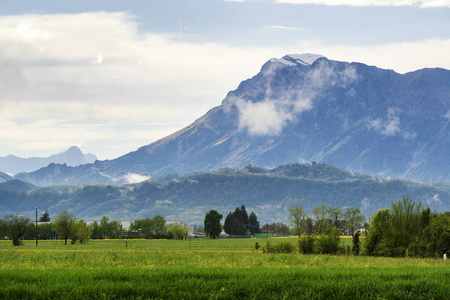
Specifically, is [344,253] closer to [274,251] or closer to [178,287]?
[274,251]

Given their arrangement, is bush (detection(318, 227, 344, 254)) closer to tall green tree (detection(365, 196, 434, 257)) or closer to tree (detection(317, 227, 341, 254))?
tree (detection(317, 227, 341, 254))

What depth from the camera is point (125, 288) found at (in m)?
27.8

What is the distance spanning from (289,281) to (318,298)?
2421 mm

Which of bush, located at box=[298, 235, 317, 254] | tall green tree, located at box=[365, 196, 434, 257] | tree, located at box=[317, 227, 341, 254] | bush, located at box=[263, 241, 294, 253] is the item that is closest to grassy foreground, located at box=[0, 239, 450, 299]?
tall green tree, located at box=[365, 196, 434, 257]

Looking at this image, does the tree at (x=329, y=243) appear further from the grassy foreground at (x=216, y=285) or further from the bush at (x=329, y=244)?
the grassy foreground at (x=216, y=285)

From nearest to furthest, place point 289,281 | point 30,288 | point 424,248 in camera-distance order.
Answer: point 30,288 < point 289,281 < point 424,248

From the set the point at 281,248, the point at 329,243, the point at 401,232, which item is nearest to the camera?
the point at 401,232

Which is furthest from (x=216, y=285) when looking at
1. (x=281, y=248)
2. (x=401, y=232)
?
(x=281, y=248)

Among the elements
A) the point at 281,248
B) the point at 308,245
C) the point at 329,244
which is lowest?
the point at 281,248

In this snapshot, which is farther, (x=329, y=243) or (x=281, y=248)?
(x=281, y=248)

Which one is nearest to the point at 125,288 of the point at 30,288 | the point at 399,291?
the point at 30,288

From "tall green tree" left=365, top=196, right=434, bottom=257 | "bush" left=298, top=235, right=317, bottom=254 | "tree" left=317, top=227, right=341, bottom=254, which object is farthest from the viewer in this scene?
"bush" left=298, top=235, right=317, bottom=254

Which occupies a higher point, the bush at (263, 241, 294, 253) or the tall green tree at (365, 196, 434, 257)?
the tall green tree at (365, 196, 434, 257)

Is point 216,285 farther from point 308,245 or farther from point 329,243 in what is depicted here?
point 308,245
